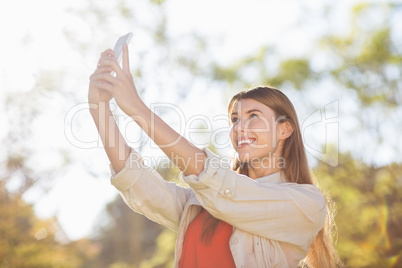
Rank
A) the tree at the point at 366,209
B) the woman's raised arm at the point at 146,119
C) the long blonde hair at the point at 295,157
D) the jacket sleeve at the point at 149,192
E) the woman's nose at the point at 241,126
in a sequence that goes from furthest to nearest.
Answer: the tree at the point at 366,209
the long blonde hair at the point at 295,157
the woman's nose at the point at 241,126
the jacket sleeve at the point at 149,192
the woman's raised arm at the point at 146,119

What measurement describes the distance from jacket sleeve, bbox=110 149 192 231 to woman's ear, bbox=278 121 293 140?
579mm

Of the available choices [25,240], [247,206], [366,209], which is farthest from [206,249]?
[366,209]

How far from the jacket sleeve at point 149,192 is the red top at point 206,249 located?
0.16 m

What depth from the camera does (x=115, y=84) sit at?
1799 mm

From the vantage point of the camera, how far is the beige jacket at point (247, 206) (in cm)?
190

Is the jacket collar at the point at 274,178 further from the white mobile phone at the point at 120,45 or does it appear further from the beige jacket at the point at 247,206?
the white mobile phone at the point at 120,45

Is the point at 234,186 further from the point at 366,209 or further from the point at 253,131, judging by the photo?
the point at 366,209

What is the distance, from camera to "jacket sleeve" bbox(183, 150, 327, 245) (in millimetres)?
1875

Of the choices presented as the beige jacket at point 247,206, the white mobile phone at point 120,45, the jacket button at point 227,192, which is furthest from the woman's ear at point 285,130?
the white mobile phone at point 120,45

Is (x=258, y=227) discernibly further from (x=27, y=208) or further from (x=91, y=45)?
(x=27, y=208)

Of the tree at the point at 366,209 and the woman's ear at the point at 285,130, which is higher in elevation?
the woman's ear at the point at 285,130

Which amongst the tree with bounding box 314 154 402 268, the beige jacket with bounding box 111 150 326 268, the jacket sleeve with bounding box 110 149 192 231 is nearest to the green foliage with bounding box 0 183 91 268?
the tree with bounding box 314 154 402 268

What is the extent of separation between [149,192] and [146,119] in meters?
0.53

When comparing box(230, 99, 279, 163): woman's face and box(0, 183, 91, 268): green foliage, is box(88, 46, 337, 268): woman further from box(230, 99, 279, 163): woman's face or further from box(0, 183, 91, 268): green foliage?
box(0, 183, 91, 268): green foliage
